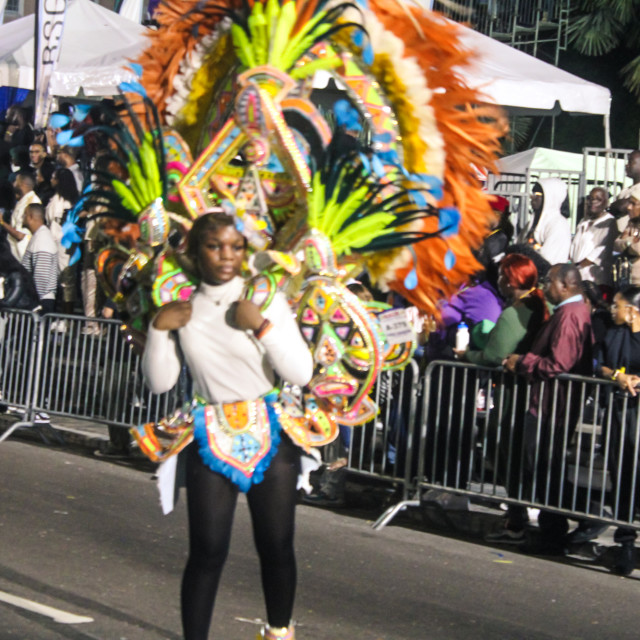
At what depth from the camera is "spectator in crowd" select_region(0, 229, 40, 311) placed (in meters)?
11.8

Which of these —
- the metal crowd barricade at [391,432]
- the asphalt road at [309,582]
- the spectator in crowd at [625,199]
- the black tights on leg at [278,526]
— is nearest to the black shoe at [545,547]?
the asphalt road at [309,582]

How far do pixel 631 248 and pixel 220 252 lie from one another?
22.0ft

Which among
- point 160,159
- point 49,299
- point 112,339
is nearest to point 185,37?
point 160,159

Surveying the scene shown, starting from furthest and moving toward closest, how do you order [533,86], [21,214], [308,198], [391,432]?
[21,214] < [533,86] < [391,432] < [308,198]

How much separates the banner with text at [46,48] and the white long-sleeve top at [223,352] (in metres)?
10.5

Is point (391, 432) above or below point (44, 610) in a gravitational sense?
above

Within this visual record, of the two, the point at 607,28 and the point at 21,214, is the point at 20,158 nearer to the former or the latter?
the point at 21,214

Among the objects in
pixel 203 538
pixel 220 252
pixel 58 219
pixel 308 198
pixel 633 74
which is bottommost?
pixel 203 538

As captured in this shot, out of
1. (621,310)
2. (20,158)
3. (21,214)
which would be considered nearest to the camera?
(621,310)

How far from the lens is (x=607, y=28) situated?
19.3 m

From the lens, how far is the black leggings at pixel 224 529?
4.43 metres

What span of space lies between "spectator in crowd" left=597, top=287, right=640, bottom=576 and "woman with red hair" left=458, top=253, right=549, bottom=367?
1.84 feet

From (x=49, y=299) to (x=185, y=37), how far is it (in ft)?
26.3

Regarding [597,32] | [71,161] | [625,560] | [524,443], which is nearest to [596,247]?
[524,443]
